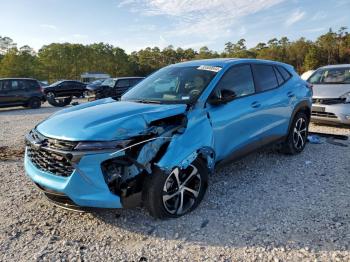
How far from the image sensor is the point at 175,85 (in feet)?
14.8

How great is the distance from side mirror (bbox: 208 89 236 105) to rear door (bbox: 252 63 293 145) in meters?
0.83

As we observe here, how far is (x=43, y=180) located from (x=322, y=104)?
7.12 meters

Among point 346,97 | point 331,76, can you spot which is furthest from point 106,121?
point 331,76

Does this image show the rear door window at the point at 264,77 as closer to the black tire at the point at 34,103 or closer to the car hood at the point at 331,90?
the car hood at the point at 331,90

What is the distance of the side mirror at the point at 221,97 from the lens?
407cm

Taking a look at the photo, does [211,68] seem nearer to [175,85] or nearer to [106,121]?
[175,85]

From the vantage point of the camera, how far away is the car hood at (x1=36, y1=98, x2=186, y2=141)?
3240 millimetres

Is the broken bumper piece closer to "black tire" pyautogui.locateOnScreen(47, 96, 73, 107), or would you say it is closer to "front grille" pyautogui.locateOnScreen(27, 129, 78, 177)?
"front grille" pyautogui.locateOnScreen(27, 129, 78, 177)

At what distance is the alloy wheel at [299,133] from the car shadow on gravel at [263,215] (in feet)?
3.22

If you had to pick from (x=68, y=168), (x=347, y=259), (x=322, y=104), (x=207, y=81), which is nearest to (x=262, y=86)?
(x=207, y=81)

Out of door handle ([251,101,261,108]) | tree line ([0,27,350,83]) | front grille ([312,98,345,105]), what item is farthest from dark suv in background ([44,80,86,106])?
tree line ([0,27,350,83])

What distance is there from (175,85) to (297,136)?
2851mm

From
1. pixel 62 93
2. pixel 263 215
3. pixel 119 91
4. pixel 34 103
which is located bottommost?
pixel 34 103

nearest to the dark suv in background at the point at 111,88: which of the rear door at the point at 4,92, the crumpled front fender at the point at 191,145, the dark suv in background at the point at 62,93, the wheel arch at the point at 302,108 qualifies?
the dark suv in background at the point at 62,93
